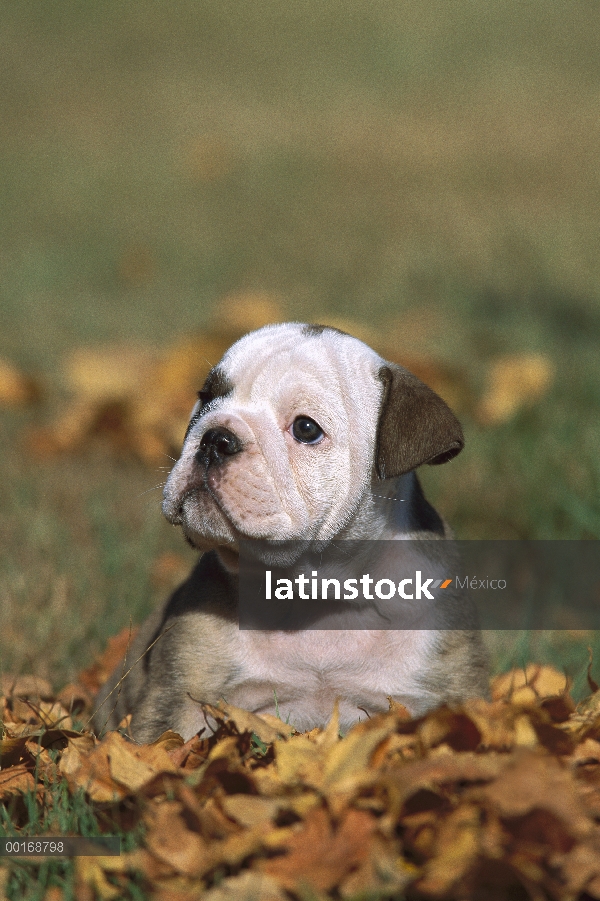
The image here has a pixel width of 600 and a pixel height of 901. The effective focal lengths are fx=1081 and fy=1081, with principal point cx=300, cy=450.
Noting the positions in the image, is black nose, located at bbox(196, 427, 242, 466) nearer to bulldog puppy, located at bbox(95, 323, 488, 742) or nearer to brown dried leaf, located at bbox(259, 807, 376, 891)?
bulldog puppy, located at bbox(95, 323, 488, 742)

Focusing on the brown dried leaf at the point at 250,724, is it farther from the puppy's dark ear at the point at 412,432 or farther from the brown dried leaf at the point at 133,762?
the puppy's dark ear at the point at 412,432

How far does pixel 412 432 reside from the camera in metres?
3.48

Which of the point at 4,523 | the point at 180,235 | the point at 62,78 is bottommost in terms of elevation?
the point at 4,523

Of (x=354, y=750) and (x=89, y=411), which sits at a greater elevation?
(x=89, y=411)

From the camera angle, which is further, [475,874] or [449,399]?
[449,399]

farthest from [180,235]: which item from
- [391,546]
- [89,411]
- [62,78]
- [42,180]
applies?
[391,546]

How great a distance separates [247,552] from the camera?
3504 millimetres

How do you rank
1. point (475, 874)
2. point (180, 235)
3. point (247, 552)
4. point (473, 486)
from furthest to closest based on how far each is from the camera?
point (180, 235) < point (473, 486) < point (247, 552) < point (475, 874)

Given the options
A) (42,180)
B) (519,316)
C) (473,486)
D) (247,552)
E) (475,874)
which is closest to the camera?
(475,874)

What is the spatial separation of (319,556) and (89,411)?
11.5 ft

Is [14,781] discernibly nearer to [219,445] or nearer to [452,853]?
[219,445]

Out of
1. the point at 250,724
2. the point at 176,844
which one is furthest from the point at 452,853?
the point at 250,724

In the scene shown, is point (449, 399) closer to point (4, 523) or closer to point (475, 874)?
point (4, 523)

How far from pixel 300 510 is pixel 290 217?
9.91m
